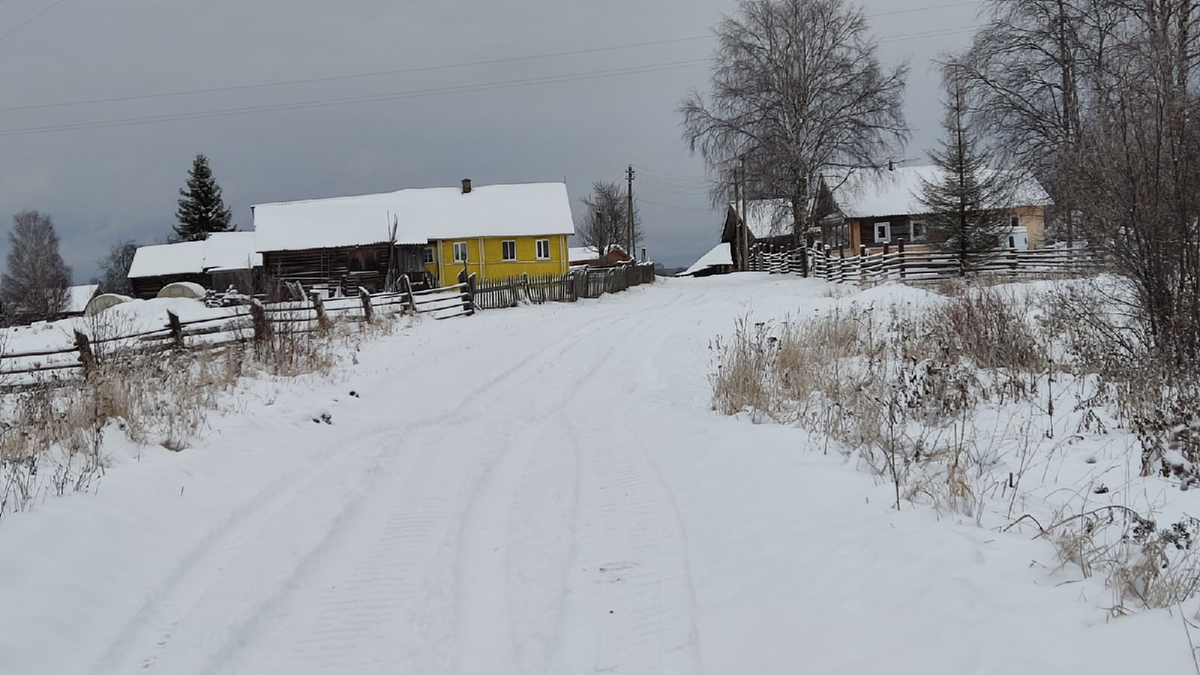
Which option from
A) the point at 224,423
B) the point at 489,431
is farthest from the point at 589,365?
the point at 224,423

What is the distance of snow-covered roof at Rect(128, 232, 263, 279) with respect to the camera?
184 feet

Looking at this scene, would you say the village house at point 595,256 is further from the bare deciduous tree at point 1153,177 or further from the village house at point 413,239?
the bare deciduous tree at point 1153,177

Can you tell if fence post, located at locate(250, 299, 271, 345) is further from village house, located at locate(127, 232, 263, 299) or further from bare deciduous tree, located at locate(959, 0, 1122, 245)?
village house, located at locate(127, 232, 263, 299)

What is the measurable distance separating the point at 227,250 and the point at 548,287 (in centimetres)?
3617

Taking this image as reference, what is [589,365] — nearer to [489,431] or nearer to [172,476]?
[489,431]

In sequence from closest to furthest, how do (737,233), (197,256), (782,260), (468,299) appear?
(468,299) → (782,260) → (197,256) → (737,233)

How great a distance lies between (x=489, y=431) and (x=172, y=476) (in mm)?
3097

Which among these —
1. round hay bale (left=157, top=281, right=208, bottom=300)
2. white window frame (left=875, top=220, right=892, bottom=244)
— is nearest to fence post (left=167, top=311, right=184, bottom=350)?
round hay bale (left=157, top=281, right=208, bottom=300)

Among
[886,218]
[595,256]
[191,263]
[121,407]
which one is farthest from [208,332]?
[595,256]

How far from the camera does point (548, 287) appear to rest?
30.6 meters

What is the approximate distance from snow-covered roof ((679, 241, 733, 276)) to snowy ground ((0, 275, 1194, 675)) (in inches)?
2648

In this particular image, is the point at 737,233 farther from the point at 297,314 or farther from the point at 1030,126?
the point at 297,314

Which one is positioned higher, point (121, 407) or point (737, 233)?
point (737, 233)

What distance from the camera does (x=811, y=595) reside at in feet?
12.5
